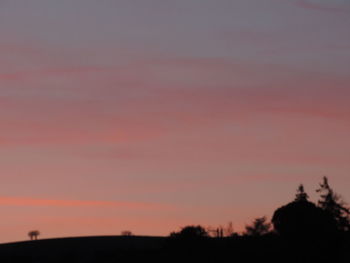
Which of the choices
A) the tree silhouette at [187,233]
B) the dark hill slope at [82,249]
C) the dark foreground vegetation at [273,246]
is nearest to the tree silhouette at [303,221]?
the dark foreground vegetation at [273,246]

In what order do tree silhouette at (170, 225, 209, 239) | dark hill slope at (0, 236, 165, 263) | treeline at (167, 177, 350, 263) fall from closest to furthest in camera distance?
treeline at (167, 177, 350, 263) → tree silhouette at (170, 225, 209, 239) → dark hill slope at (0, 236, 165, 263)

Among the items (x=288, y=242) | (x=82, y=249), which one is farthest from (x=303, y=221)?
(x=82, y=249)

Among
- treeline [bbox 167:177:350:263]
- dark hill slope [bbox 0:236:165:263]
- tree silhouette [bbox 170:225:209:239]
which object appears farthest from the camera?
dark hill slope [bbox 0:236:165:263]

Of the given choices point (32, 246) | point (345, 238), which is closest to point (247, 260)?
point (345, 238)

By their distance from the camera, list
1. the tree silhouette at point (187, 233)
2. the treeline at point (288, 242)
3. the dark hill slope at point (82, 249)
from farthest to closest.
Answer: the dark hill slope at point (82, 249) < the tree silhouette at point (187, 233) < the treeline at point (288, 242)

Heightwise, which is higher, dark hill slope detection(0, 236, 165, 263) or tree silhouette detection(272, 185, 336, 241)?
dark hill slope detection(0, 236, 165, 263)

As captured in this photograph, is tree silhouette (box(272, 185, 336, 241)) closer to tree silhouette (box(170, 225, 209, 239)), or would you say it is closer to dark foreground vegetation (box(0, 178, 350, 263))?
dark foreground vegetation (box(0, 178, 350, 263))

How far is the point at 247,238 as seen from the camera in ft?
352

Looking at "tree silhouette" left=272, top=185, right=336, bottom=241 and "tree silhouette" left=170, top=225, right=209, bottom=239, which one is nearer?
"tree silhouette" left=272, top=185, right=336, bottom=241

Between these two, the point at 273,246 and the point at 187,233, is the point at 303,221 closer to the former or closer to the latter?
the point at 273,246

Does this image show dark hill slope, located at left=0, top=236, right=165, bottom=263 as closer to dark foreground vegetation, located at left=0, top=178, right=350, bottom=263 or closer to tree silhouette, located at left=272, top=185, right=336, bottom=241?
dark foreground vegetation, located at left=0, top=178, right=350, bottom=263

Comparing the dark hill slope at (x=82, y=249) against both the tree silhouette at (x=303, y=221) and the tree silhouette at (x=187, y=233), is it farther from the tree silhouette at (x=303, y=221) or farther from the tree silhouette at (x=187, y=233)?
the tree silhouette at (x=303, y=221)

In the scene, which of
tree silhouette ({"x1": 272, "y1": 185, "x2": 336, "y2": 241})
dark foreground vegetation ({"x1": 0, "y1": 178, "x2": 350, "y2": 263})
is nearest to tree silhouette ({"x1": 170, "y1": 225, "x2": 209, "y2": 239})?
dark foreground vegetation ({"x1": 0, "y1": 178, "x2": 350, "y2": 263})

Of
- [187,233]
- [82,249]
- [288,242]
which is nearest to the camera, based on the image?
[288,242]
